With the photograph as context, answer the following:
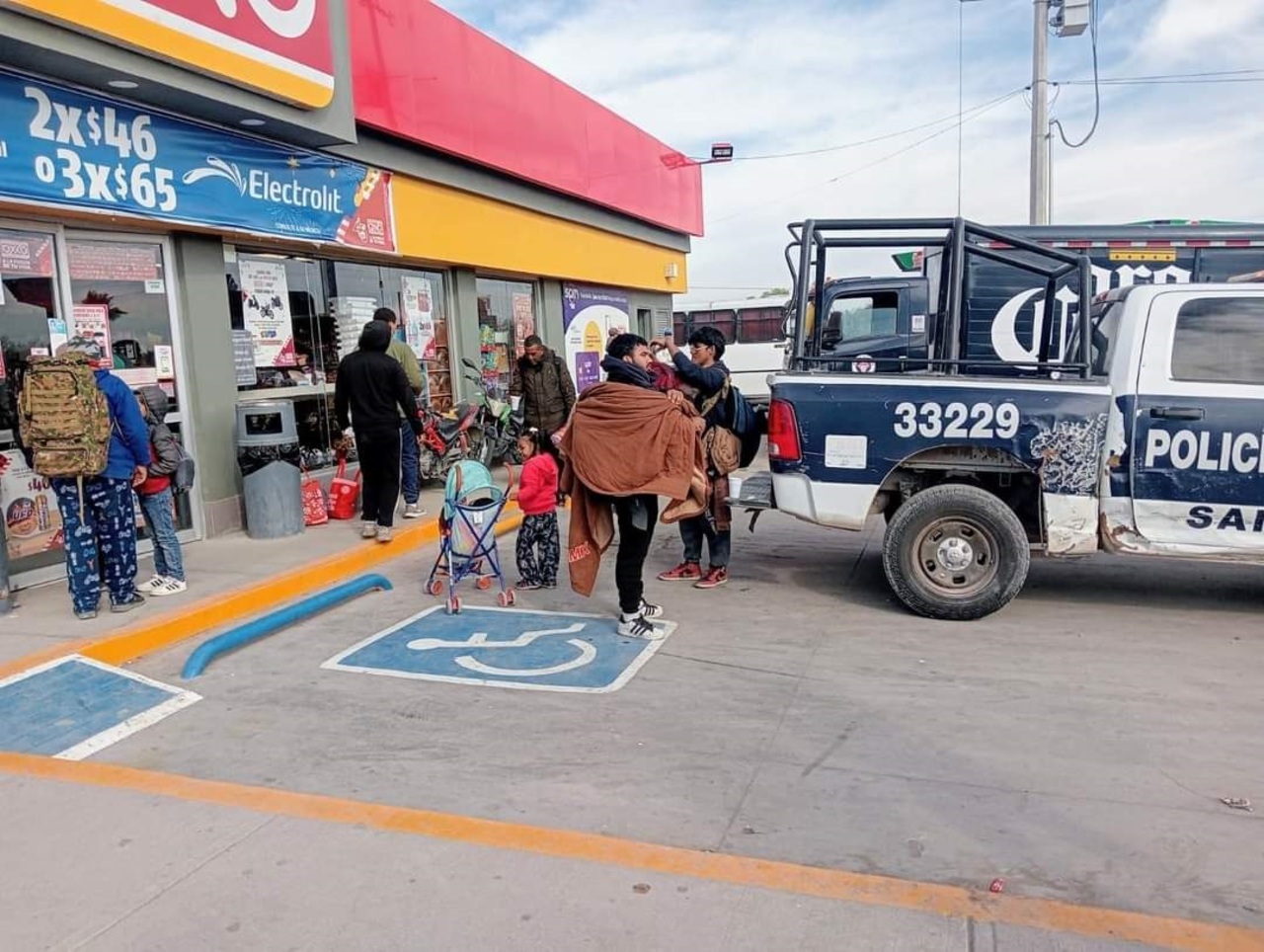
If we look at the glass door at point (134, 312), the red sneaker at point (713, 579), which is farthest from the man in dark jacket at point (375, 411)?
the red sneaker at point (713, 579)

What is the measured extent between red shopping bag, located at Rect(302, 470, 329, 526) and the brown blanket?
4.03 meters

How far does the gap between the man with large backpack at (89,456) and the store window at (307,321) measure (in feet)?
9.31

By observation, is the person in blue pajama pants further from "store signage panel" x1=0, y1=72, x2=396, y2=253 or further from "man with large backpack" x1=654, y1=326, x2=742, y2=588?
"man with large backpack" x1=654, y1=326, x2=742, y2=588

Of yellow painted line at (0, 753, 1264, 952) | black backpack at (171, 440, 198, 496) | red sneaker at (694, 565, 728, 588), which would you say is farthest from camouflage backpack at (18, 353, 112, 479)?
red sneaker at (694, 565, 728, 588)

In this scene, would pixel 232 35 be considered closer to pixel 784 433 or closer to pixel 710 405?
pixel 710 405

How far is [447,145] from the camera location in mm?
10641

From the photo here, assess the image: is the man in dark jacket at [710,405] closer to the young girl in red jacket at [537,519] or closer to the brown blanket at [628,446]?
the young girl in red jacket at [537,519]

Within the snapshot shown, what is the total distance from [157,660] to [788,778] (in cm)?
373

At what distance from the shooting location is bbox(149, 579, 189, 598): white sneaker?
21.0ft

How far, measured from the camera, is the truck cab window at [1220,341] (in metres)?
5.71

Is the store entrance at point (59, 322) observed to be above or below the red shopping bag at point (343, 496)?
above

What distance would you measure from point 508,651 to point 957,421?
3052 mm

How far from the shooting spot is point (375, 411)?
7883 mm

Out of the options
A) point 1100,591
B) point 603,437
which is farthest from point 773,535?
point 603,437
